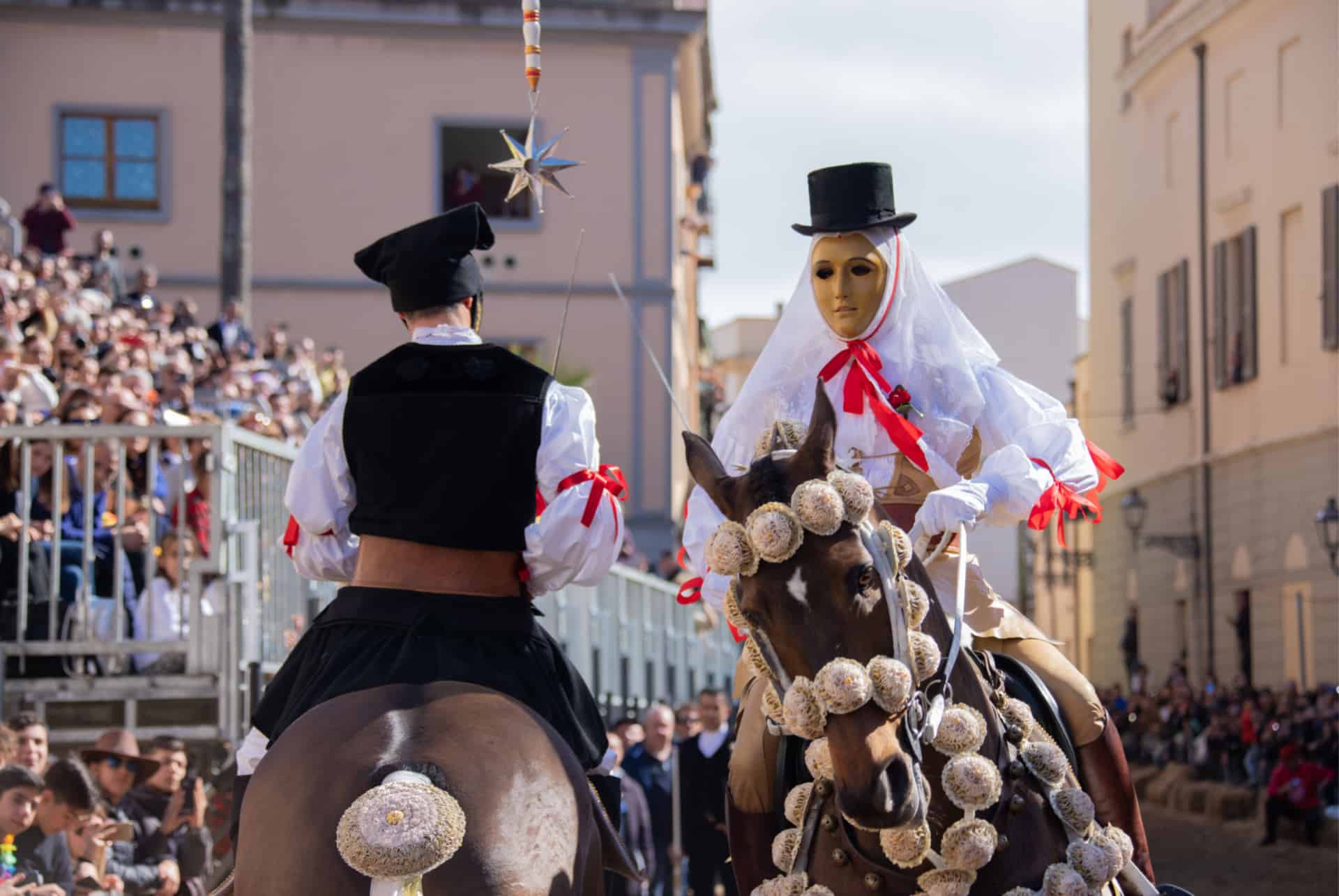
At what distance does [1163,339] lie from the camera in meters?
34.6

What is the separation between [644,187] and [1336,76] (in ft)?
37.6

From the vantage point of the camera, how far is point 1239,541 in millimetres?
30219

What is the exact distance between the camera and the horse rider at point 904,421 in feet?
20.5

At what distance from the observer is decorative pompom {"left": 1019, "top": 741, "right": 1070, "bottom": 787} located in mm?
5805

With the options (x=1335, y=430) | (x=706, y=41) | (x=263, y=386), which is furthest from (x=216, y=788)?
(x=706, y=41)

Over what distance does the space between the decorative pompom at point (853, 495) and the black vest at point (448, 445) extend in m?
0.99

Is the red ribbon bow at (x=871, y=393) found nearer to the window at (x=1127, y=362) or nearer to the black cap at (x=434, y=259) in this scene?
the black cap at (x=434, y=259)

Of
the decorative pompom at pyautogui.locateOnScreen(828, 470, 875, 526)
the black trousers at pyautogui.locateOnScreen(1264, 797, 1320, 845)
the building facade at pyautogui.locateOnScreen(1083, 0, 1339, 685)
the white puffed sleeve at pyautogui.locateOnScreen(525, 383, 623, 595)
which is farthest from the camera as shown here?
the building facade at pyautogui.locateOnScreen(1083, 0, 1339, 685)

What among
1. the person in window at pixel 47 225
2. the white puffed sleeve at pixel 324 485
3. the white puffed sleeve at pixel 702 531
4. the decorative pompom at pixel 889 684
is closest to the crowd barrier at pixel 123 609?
the white puffed sleeve at pixel 324 485

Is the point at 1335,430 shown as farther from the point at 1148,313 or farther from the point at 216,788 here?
the point at 216,788

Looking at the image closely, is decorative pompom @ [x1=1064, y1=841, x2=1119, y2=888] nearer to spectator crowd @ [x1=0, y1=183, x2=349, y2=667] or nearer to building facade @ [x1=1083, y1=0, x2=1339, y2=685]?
spectator crowd @ [x1=0, y1=183, x2=349, y2=667]

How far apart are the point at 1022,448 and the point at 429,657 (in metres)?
1.91

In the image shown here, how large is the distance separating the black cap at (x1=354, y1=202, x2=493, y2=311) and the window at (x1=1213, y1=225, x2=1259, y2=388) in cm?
2480

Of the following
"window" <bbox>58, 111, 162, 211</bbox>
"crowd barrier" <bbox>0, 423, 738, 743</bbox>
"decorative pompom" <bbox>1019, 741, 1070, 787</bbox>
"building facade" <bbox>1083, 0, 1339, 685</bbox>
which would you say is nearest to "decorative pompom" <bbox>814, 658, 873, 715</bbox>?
"decorative pompom" <bbox>1019, 741, 1070, 787</bbox>
